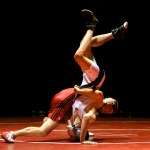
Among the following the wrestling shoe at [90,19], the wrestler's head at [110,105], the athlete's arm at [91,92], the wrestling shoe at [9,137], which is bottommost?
the wrestling shoe at [9,137]

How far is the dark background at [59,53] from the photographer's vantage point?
11.0 m

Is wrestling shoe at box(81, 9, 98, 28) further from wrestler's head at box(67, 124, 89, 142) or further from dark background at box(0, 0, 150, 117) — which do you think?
dark background at box(0, 0, 150, 117)

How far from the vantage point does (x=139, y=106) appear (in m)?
11.1

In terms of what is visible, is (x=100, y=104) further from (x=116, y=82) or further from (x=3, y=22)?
(x=3, y=22)

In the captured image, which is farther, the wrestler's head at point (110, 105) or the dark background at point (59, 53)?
the dark background at point (59, 53)

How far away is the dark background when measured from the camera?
36.0ft

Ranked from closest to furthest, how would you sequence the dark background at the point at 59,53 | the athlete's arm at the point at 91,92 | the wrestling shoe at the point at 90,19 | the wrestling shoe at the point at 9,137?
the wrestling shoe at the point at 9,137, the athlete's arm at the point at 91,92, the wrestling shoe at the point at 90,19, the dark background at the point at 59,53

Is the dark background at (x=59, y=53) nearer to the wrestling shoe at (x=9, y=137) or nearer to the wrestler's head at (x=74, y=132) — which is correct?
the wrestler's head at (x=74, y=132)

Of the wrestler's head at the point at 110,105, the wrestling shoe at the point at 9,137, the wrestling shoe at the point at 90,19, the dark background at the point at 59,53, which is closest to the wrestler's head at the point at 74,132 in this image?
the wrestler's head at the point at 110,105

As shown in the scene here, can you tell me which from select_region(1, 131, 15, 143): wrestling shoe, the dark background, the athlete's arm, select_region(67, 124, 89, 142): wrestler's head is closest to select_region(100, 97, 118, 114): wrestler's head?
the athlete's arm

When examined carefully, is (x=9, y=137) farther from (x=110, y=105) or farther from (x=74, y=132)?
(x=110, y=105)

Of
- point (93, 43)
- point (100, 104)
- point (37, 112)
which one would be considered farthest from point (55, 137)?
point (37, 112)

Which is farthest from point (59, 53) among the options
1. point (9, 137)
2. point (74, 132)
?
point (9, 137)

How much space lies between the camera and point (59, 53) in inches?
440
